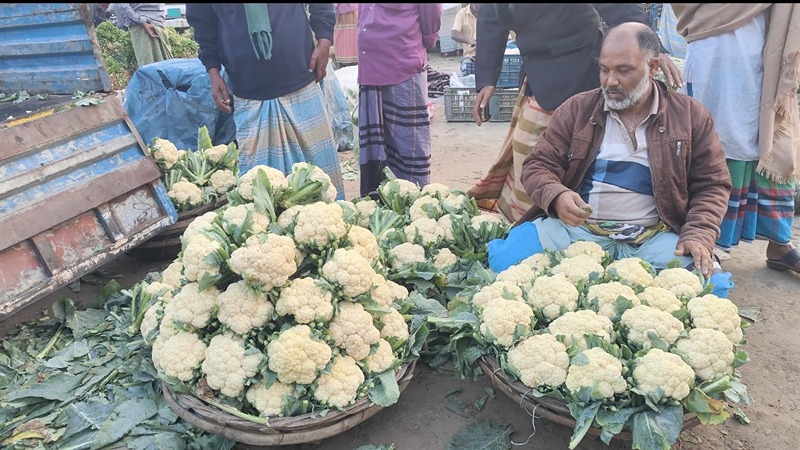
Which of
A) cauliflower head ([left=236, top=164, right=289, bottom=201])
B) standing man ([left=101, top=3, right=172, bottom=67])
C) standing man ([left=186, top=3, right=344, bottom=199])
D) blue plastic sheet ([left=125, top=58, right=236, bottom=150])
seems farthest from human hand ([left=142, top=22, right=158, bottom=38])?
cauliflower head ([left=236, top=164, right=289, bottom=201])

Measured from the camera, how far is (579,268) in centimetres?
253

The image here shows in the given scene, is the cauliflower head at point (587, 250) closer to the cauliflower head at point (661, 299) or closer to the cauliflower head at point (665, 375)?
the cauliflower head at point (661, 299)

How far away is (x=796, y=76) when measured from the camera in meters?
2.97

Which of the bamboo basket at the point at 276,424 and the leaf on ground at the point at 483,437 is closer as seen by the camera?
the bamboo basket at the point at 276,424

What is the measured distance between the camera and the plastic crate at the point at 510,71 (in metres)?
7.25

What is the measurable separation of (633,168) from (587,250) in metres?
0.45

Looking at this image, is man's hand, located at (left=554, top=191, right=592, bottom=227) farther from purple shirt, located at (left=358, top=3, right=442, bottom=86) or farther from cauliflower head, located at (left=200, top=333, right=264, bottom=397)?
purple shirt, located at (left=358, top=3, right=442, bottom=86)

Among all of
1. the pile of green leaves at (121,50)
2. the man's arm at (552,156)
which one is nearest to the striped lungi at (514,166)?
the man's arm at (552,156)

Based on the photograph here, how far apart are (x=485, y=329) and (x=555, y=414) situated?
1.35ft

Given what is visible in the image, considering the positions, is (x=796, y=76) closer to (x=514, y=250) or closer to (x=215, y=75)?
A: (x=514, y=250)

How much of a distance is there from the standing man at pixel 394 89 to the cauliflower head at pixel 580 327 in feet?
7.37

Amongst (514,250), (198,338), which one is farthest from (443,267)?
(198,338)

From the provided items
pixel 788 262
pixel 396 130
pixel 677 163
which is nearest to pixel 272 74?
pixel 396 130

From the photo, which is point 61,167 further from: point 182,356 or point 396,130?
point 396,130
